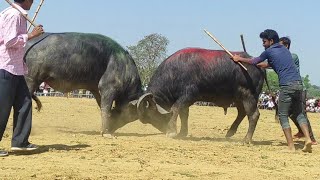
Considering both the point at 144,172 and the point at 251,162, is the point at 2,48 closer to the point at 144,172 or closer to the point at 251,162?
the point at 144,172

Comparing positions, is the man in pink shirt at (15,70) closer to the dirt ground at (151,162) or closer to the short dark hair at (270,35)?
the dirt ground at (151,162)

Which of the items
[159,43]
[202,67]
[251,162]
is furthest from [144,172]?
[159,43]

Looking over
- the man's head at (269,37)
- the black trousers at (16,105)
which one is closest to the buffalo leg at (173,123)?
the man's head at (269,37)

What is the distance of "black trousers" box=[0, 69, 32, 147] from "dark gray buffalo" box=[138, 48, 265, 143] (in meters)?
4.07

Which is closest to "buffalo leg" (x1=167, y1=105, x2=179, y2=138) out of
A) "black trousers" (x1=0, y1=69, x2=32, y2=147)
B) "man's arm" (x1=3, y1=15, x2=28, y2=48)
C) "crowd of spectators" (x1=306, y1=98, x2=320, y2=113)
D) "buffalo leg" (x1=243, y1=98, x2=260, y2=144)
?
"buffalo leg" (x1=243, y1=98, x2=260, y2=144)

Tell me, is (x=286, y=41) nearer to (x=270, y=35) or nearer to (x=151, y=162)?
(x=270, y=35)

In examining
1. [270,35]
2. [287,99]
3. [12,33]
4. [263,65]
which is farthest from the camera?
[263,65]

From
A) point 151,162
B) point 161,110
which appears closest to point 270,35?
point 161,110

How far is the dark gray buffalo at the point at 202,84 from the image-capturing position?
10695 millimetres

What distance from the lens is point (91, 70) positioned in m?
10.9

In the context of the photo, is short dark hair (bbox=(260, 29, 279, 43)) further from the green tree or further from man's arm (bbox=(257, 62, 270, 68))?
the green tree

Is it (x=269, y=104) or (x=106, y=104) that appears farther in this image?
(x=269, y=104)

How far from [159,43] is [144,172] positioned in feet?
176

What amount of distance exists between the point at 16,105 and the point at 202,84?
14.7ft
